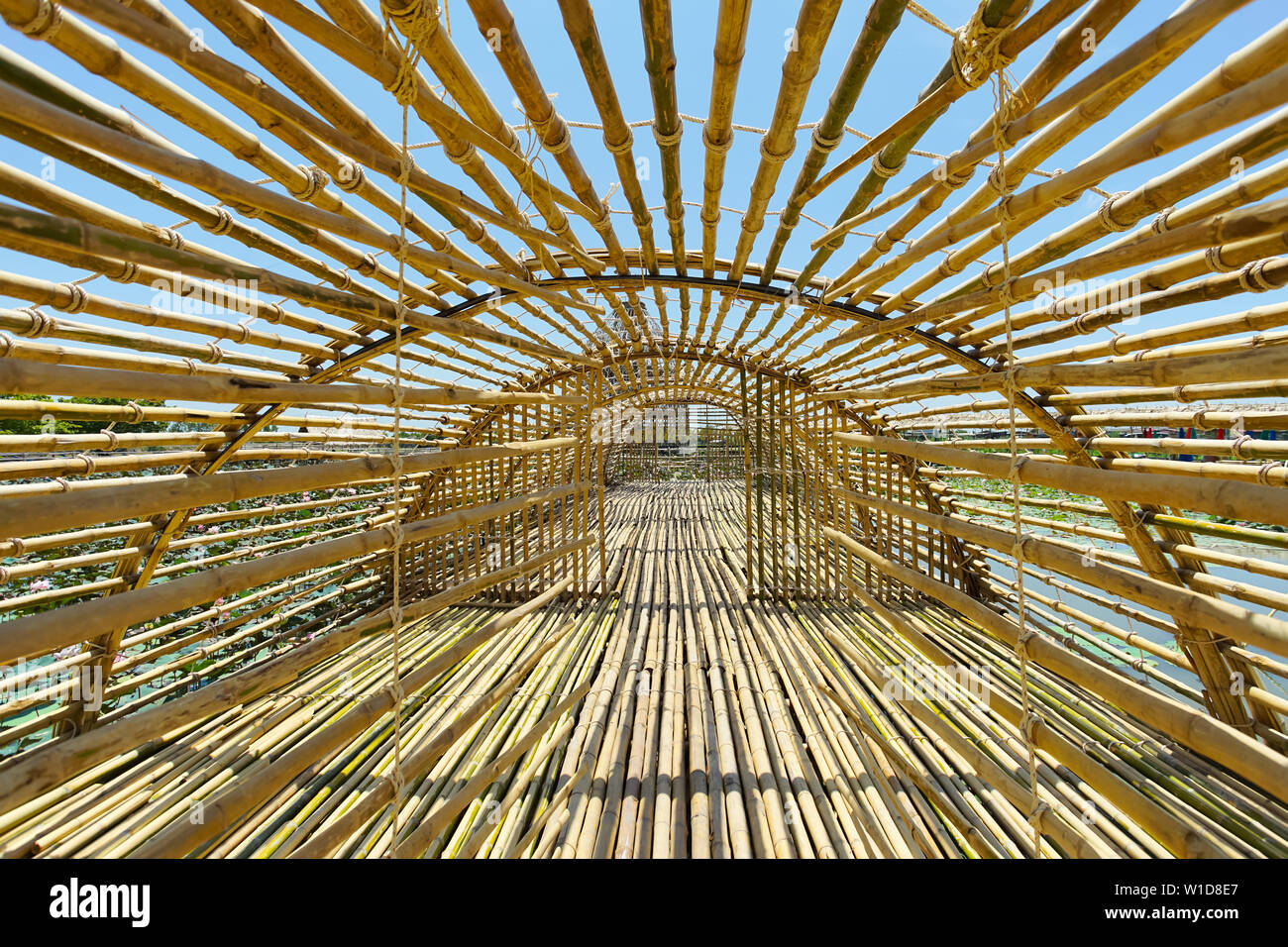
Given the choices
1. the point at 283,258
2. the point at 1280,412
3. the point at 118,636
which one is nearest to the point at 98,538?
the point at 118,636

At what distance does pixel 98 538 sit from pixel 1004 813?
5612 mm

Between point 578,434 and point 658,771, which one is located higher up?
point 578,434

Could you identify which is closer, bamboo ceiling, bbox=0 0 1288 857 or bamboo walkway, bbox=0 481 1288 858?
bamboo ceiling, bbox=0 0 1288 857

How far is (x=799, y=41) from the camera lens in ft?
5.01

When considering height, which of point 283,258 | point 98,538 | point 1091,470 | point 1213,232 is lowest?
point 98,538

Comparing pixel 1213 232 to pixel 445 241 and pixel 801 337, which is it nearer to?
pixel 445 241

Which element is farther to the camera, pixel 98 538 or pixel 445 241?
pixel 98 538

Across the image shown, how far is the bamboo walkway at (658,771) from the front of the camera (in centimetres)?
193

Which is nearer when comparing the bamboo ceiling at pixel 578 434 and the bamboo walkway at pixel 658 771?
the bamboo ceiling at pixel 578 434

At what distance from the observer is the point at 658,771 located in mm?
2664

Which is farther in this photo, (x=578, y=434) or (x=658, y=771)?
(x=578, y=434)

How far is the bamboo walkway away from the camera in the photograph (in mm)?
1933

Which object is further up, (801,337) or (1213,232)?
(801,337)
